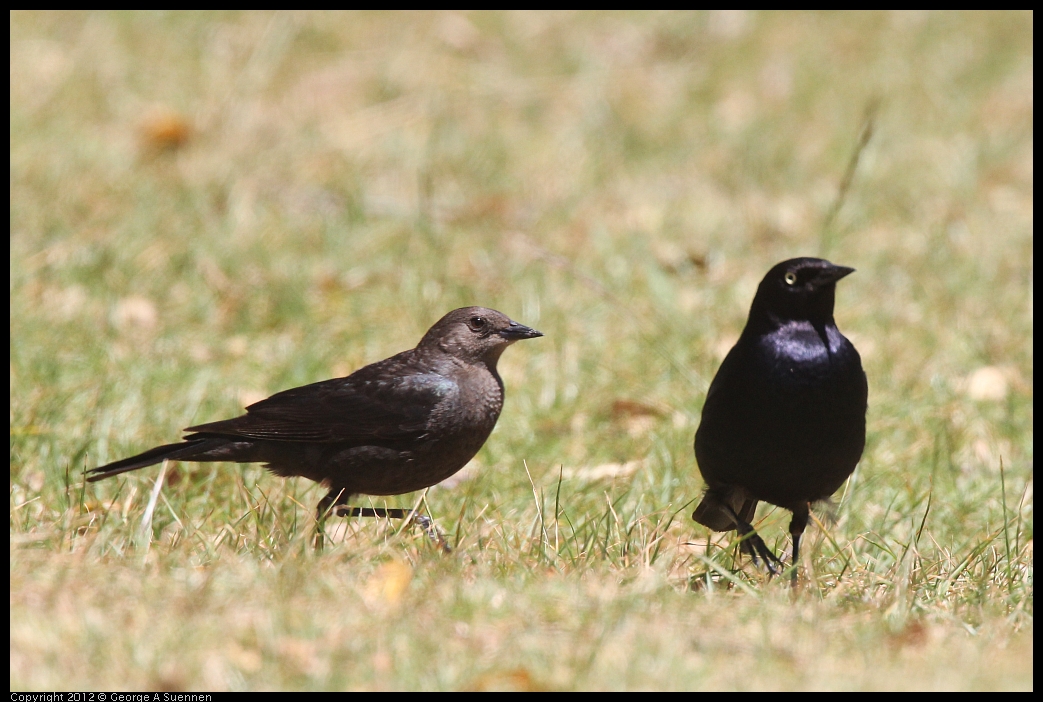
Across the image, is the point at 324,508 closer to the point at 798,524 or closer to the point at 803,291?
the point at 798,524

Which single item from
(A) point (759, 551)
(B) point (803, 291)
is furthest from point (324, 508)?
(B) point (803, 291)

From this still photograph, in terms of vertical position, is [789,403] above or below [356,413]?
below

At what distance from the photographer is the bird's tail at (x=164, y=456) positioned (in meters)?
3.95

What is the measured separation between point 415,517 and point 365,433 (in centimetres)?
33

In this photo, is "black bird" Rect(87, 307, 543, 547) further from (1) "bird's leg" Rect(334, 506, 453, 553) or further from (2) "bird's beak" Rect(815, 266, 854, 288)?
(2) "bird's beak" Rect(815, 266, 854, 288)

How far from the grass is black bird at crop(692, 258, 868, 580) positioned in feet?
0.64

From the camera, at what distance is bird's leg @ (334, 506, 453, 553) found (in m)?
3.78

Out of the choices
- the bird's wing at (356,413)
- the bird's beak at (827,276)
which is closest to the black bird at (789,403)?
the bird's beak at (827,276)

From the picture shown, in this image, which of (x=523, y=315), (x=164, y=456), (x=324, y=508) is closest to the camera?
(x=164, y=456)

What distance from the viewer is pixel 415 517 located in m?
3.96

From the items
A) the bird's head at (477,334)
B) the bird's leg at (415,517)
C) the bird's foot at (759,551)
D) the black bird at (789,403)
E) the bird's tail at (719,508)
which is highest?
the bird's head at (477,334)

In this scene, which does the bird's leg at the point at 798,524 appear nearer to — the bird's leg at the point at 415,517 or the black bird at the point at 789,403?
the black bird at the point at 789,403

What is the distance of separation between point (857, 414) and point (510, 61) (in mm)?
5979

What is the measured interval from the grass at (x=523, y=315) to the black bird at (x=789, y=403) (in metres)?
0.19
